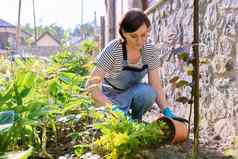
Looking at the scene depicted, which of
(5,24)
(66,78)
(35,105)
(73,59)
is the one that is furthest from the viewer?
(5,24)

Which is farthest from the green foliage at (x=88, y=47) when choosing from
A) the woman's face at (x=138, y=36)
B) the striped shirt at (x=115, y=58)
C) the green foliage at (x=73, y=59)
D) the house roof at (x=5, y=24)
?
the house roof at (x=5, y=24)

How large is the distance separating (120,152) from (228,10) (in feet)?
3.84

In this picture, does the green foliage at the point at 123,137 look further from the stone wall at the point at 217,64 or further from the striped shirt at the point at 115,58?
the striped shirt at the point at 115,58

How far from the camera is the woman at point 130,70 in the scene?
8.84 ft

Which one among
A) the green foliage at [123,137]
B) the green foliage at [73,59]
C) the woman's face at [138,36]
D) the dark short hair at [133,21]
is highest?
the dark short hair at [133,21]

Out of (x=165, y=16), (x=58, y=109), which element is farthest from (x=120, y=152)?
(x=165, y=16)

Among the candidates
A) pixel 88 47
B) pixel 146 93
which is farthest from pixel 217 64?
pixel 88 47

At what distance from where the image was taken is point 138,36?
270 centimetres

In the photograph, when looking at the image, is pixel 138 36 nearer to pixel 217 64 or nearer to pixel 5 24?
pixel 217 64

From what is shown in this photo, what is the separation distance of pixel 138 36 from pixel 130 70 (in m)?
0.32

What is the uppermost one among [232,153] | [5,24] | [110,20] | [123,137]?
[5,24]

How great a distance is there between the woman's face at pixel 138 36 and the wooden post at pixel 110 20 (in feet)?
17.5

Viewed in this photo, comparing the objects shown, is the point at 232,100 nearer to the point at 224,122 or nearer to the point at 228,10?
the point at 224,122

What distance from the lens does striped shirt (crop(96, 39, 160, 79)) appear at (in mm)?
2828
